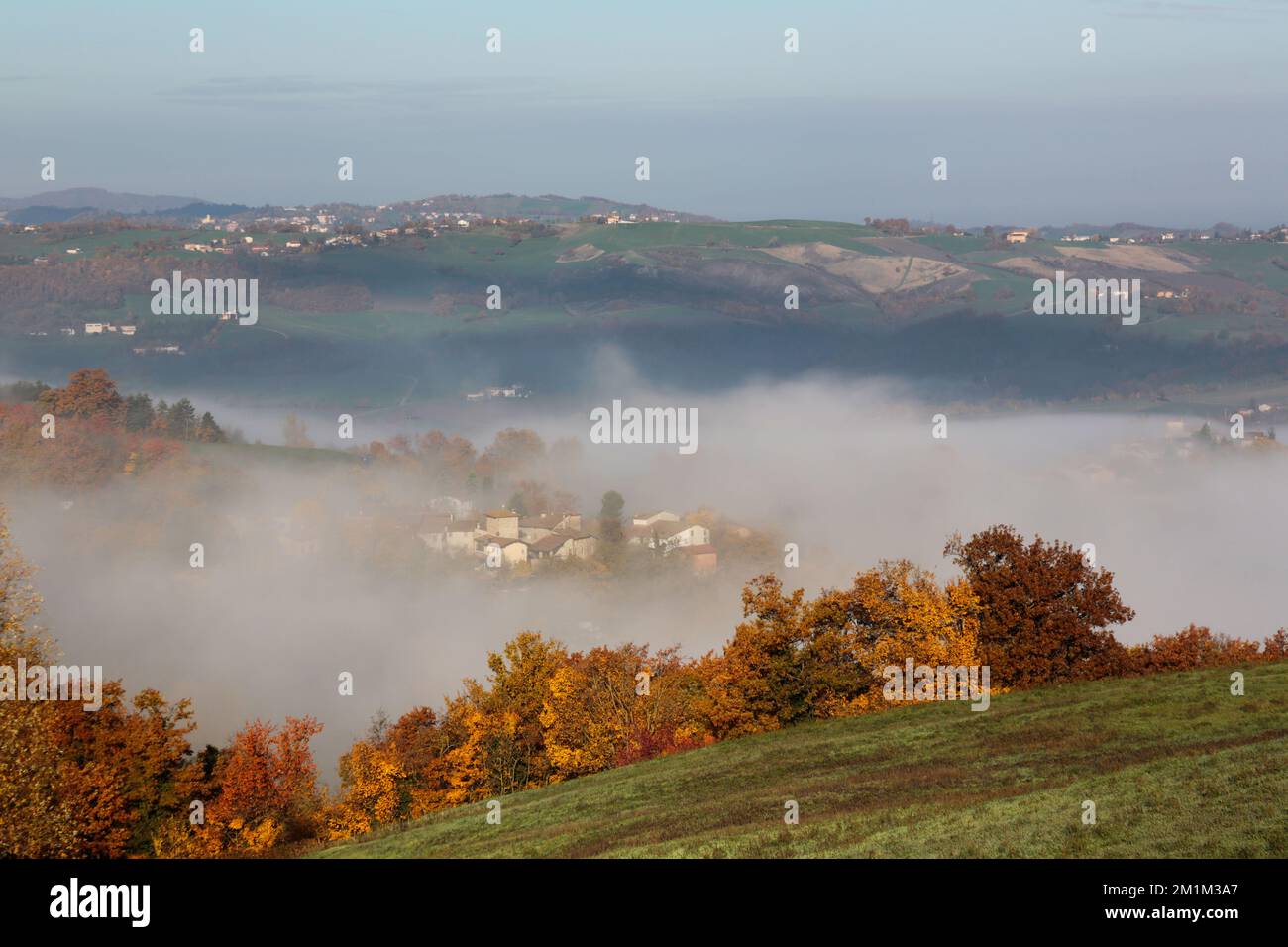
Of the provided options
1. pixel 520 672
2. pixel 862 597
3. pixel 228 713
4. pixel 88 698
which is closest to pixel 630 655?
pixel 520 672

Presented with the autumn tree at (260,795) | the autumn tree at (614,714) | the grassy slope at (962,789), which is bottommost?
the autumn tree at (260,795)

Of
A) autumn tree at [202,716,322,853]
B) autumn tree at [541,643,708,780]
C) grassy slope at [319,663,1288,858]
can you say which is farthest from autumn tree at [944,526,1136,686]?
autumn tree at [202,716,322,853]

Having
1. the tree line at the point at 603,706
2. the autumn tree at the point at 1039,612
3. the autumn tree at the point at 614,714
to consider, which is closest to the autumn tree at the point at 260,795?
the tree line at the point at 603,706

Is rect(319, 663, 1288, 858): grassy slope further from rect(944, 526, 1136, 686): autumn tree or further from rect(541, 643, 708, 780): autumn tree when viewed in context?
rect(541, 643, 708, 780): autumn tree

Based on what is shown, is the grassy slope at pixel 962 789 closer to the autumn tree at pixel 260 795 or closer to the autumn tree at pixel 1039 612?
the autumn tree at pixel 1039 612

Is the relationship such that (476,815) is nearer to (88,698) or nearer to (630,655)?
(88,698)

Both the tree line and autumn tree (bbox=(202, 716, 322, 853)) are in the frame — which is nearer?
the tree line

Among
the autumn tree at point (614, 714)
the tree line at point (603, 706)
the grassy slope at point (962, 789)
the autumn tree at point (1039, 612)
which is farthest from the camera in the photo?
the autumn tree at point (614, 714)
